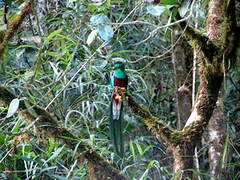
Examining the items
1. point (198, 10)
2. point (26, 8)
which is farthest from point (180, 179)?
point (26, 8)

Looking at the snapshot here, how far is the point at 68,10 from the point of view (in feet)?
9.47

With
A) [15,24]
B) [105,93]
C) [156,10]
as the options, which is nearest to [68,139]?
[15,24]

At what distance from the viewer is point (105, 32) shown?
145cm

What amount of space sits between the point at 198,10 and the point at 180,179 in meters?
0.73

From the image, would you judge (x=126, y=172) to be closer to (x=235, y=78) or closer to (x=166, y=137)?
(x=166, y=137)

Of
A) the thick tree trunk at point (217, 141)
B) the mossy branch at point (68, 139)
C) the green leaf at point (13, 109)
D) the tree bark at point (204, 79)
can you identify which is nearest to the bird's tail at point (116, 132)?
the mossy branch at point (68, 139)

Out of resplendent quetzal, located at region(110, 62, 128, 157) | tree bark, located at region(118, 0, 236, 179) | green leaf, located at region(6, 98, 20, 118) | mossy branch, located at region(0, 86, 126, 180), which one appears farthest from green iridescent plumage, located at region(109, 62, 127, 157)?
green leaf, located at region(6, 98, 20, 118)

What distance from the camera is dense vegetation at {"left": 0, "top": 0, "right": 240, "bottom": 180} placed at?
158 cm

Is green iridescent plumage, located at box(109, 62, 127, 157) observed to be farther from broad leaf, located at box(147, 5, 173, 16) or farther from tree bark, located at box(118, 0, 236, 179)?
broad leaf, located at box(147, 5, 173, 16)

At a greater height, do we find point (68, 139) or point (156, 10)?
point (156, 10)

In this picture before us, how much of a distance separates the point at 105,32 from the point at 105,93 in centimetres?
112

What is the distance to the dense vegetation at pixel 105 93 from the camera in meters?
1.58

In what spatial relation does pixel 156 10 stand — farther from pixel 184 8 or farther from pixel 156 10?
pixel 184 8

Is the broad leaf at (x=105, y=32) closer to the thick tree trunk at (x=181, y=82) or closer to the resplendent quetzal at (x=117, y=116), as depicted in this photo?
the resplendent quetzal at (x=117, y=116)
